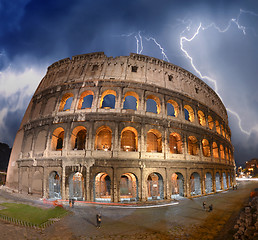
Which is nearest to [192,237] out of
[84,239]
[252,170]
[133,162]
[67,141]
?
[84,239]

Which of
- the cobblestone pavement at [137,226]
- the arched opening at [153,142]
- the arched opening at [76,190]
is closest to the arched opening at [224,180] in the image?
the arched opening at [153,142]

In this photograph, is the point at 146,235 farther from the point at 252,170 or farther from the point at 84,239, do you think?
the point at 252,170

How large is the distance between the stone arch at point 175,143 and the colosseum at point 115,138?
126 mm

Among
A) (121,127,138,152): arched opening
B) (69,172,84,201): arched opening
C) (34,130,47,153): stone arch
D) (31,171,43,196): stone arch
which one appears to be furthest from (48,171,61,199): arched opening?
(121,127,138,152): arched opening

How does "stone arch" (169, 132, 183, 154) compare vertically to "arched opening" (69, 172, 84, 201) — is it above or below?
above

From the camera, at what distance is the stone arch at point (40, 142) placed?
18.2m

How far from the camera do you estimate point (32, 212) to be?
1134cm

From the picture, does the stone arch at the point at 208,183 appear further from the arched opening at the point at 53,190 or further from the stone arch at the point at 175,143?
the arched opening at the point at 53,190

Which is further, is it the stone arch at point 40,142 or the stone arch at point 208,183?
the stone arch at point 208,183

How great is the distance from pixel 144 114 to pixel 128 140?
3873 mm

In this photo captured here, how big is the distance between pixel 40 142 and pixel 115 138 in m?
9.67

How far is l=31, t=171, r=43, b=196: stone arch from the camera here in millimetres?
17188

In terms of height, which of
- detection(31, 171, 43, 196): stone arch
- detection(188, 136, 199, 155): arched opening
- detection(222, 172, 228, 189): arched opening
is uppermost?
detection(188, 136, 199, 155): arched opening

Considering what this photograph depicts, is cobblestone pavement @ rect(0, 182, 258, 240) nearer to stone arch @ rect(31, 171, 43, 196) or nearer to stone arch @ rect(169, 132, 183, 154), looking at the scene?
stone arch @ rect(31, 171, 43, 196)
